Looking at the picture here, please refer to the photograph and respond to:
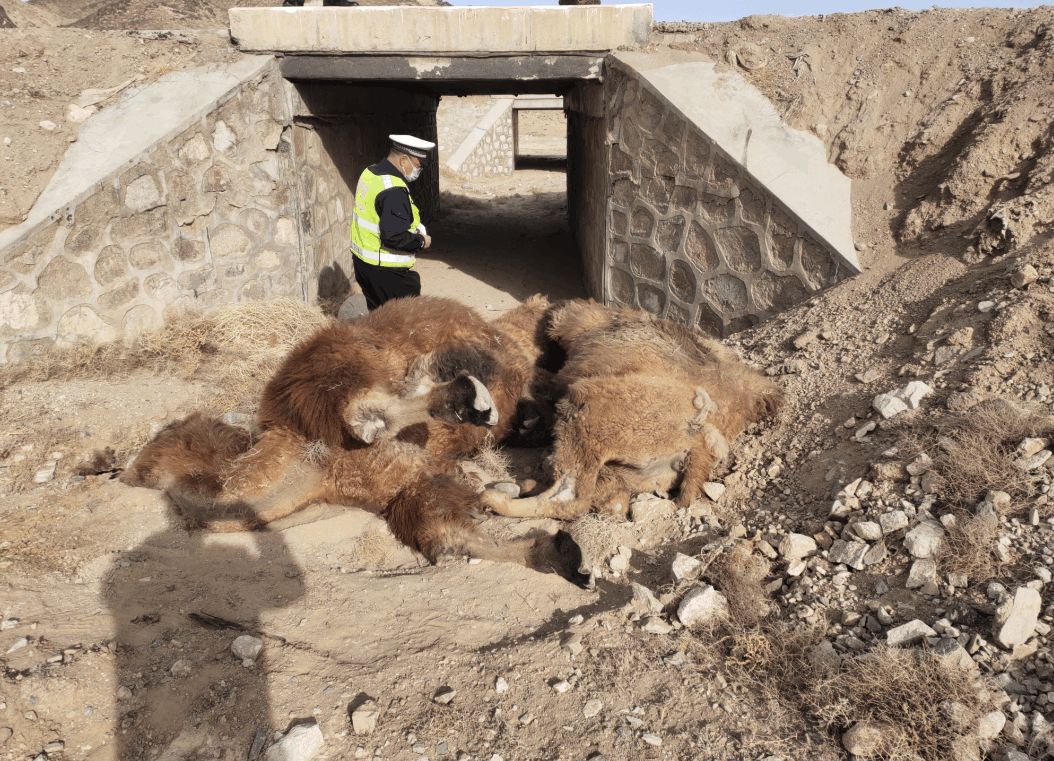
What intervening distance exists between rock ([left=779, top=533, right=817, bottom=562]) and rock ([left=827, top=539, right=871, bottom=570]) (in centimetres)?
9

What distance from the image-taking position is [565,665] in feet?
8.12

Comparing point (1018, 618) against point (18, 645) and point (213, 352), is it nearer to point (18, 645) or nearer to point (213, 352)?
point (18, 645)

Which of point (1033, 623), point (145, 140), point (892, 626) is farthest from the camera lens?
point (145, 140)

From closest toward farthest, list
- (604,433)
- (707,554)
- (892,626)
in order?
(892,626)
(707,554)
(604,433)

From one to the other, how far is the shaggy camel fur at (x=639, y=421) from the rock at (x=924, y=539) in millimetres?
1051

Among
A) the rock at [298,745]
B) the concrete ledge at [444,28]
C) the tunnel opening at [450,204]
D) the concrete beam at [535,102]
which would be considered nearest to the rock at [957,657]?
the rock at [298,745]

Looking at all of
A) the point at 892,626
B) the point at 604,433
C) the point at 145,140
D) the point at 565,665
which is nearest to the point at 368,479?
the point at 604,433

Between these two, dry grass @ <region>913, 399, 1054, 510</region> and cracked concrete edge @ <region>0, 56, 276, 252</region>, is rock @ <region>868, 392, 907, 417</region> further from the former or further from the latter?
cracked concrete edge @ <region>0, 56, 276, 252</region>

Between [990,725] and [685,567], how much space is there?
1.18m

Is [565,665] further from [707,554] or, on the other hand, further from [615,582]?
[707,554]

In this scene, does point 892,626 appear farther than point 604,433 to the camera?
No

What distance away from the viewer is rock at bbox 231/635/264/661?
2.52 m

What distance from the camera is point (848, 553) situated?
2.72m

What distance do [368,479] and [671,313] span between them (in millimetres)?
3554
